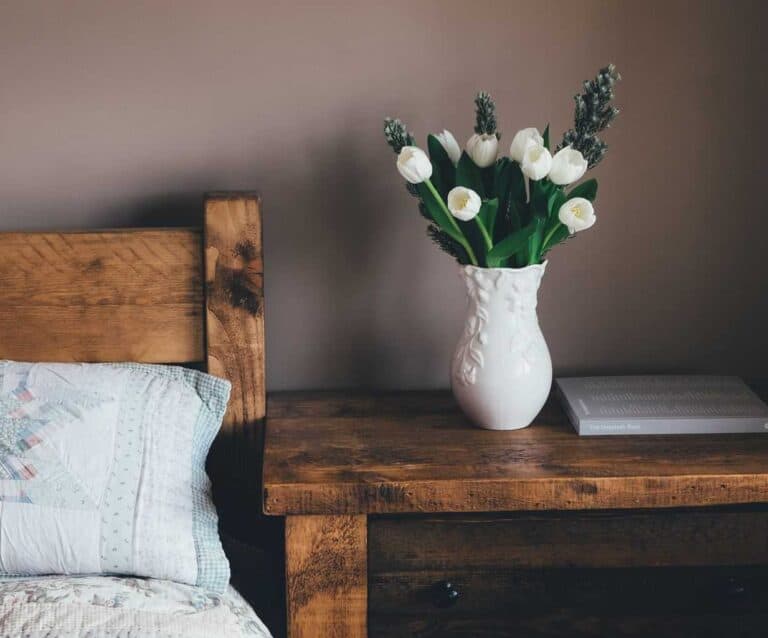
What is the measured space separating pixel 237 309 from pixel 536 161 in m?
0.52

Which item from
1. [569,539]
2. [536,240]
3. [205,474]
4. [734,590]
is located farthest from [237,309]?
[734,590]

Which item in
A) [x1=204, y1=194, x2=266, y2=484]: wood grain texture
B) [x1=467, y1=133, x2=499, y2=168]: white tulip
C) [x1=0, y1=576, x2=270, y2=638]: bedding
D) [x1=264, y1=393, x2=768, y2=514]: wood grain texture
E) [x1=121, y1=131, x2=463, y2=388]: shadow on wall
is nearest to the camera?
[x1=0, y1=576, x2=270, y2=638]: bedding

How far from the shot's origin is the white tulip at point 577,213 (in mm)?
1263

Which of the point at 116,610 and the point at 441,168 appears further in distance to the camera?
the point at 441,168

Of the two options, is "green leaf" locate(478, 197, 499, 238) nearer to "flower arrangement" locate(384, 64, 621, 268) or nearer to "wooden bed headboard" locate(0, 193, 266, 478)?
"flower arrangement" locate(384, 64, 621, 268)

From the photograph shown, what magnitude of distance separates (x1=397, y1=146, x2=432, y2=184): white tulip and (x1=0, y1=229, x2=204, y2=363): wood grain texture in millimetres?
383

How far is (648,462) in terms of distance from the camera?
1269 millimetres

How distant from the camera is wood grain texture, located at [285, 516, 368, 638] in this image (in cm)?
123

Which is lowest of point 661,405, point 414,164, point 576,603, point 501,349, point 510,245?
point 576,603

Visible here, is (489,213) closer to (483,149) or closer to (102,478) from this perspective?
(483,149)

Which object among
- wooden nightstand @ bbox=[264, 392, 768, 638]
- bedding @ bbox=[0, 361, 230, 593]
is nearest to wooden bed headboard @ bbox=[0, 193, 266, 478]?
bedding @ bbox=[0, 361, 230, 593]

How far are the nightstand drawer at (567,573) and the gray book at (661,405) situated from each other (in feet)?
0.47

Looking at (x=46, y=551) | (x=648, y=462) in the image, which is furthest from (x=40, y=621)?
(x=648, y=462)

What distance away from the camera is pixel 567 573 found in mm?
1293
